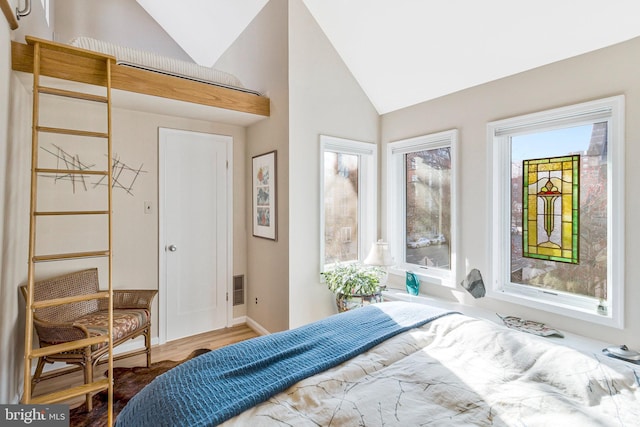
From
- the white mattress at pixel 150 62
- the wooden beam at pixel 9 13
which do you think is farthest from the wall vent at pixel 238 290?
the wooden beam at pixel 9 13

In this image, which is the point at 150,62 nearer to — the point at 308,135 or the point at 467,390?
the point at 308,135

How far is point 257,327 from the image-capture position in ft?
10.8

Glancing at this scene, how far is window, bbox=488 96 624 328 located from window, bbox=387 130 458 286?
0.41m

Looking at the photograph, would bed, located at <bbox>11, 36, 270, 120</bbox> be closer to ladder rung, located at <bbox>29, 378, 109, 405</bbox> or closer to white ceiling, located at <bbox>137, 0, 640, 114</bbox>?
white ceiling, located at <bbox>137, 0, 640, 114</bbox>

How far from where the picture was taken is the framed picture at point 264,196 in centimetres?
298

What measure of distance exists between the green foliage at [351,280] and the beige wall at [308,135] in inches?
6.0

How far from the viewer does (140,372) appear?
247cm

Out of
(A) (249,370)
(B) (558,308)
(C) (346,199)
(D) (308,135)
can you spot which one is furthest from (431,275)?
(A) (249,370)

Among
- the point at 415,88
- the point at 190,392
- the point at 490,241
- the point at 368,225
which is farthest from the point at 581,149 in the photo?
the point at 190,392

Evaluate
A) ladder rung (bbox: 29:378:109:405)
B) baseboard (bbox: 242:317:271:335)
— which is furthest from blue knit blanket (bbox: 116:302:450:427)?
baseboard (bbox: 242:317:271:335)

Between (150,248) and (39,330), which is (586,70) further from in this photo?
(39,330)

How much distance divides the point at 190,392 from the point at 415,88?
292cm

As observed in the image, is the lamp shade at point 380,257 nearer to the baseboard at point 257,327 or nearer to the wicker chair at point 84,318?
the baseboard at point 257,327

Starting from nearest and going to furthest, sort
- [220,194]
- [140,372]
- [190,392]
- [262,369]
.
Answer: [190,392]
[262,369]
[140,372]
[220,194]
